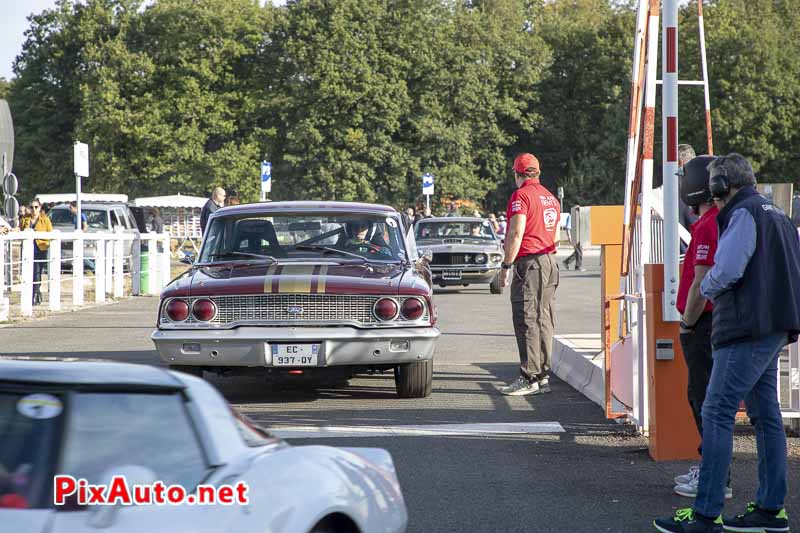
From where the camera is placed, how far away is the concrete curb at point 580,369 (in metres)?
9.81

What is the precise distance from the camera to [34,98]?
68.2 meters

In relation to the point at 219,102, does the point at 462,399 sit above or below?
below

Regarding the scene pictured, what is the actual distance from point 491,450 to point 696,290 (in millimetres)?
2303

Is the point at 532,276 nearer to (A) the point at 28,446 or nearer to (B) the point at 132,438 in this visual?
(B) the point at 132,438

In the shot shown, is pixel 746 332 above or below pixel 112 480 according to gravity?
above

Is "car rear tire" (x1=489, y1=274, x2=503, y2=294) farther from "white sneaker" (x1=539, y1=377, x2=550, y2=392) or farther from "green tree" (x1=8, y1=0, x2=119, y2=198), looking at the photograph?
"green tree" (x1=8, y1=0, x2=119, y2=198)

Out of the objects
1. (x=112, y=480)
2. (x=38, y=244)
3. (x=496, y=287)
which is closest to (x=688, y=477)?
(x=112, y=480)

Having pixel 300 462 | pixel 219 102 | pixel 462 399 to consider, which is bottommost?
pixel 462 399

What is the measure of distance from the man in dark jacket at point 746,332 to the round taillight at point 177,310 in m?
4.71

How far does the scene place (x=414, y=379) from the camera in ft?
31.9

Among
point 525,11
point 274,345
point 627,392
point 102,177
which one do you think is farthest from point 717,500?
point 525,11

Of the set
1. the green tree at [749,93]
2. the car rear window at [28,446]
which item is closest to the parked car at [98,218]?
the car rear window at [28,446]

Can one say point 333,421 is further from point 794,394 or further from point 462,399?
point 794,394

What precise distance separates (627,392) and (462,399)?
1.85 m
